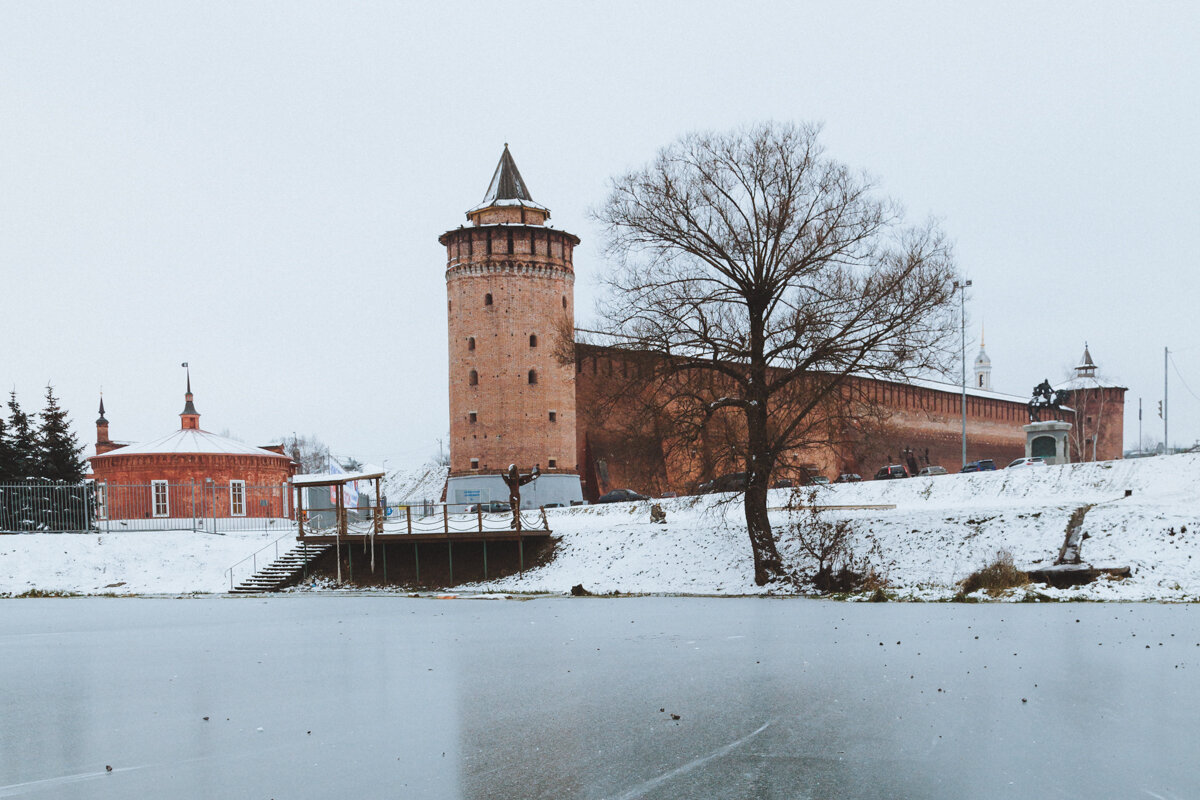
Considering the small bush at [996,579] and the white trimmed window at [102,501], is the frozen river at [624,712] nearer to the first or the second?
the small bush at [996,579]

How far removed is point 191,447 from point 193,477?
57.4 inches

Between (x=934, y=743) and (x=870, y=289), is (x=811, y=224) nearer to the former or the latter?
(x=870, y=289)

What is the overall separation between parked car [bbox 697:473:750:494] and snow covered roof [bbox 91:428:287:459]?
27.3m

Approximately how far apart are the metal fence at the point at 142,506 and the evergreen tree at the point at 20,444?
1720mm

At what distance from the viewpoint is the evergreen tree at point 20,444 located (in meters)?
43.4

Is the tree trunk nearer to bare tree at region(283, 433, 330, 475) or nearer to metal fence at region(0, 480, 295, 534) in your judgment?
metal fence at region(0, 480, 295, 534)

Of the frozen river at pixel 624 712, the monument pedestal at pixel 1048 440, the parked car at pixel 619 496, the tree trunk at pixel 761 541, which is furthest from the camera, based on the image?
the parked car at pixel 619 496

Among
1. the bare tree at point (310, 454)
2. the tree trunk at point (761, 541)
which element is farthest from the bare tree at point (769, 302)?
the bare tree at point (310, 454)

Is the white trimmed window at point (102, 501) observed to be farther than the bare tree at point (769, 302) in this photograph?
Yes

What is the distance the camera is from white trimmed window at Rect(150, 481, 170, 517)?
42938 mm

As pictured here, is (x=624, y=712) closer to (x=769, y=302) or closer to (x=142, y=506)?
(x=769, y=302)

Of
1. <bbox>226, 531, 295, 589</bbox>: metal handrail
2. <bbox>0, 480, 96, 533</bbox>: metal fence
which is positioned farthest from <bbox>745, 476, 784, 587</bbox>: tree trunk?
<bbox>0, 480, 96, 533</bbox>: metal fence

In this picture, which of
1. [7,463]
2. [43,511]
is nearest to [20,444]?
[7,463]

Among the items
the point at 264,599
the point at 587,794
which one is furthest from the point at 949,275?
the point at 587,794
